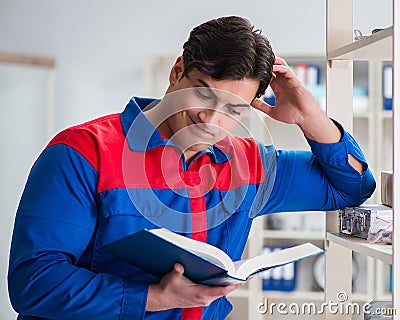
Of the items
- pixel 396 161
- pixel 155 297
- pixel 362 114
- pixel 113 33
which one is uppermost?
pixel 113 33

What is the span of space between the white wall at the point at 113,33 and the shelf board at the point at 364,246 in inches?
94.2

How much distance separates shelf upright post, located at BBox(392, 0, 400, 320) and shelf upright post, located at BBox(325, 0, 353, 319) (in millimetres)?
459

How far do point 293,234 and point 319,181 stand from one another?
6.75 ft

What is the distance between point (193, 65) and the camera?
1277 mm

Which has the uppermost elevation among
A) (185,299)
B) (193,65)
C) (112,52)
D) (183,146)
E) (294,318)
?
(112,52)

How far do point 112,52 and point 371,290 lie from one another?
1.95 m

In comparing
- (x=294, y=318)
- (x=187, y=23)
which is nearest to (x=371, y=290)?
(x=294, y=318)

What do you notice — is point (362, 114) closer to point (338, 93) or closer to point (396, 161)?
point (338, 93)

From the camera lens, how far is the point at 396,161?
113 centimetres

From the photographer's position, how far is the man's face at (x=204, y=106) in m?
1.28

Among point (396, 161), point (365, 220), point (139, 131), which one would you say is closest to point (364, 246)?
point (365, 220)

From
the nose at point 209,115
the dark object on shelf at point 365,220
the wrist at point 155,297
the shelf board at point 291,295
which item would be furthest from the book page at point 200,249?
the shelf board at point 291,295

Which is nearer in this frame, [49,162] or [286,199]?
[49,162]

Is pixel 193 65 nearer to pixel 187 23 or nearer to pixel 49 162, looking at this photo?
pixel 49 162
